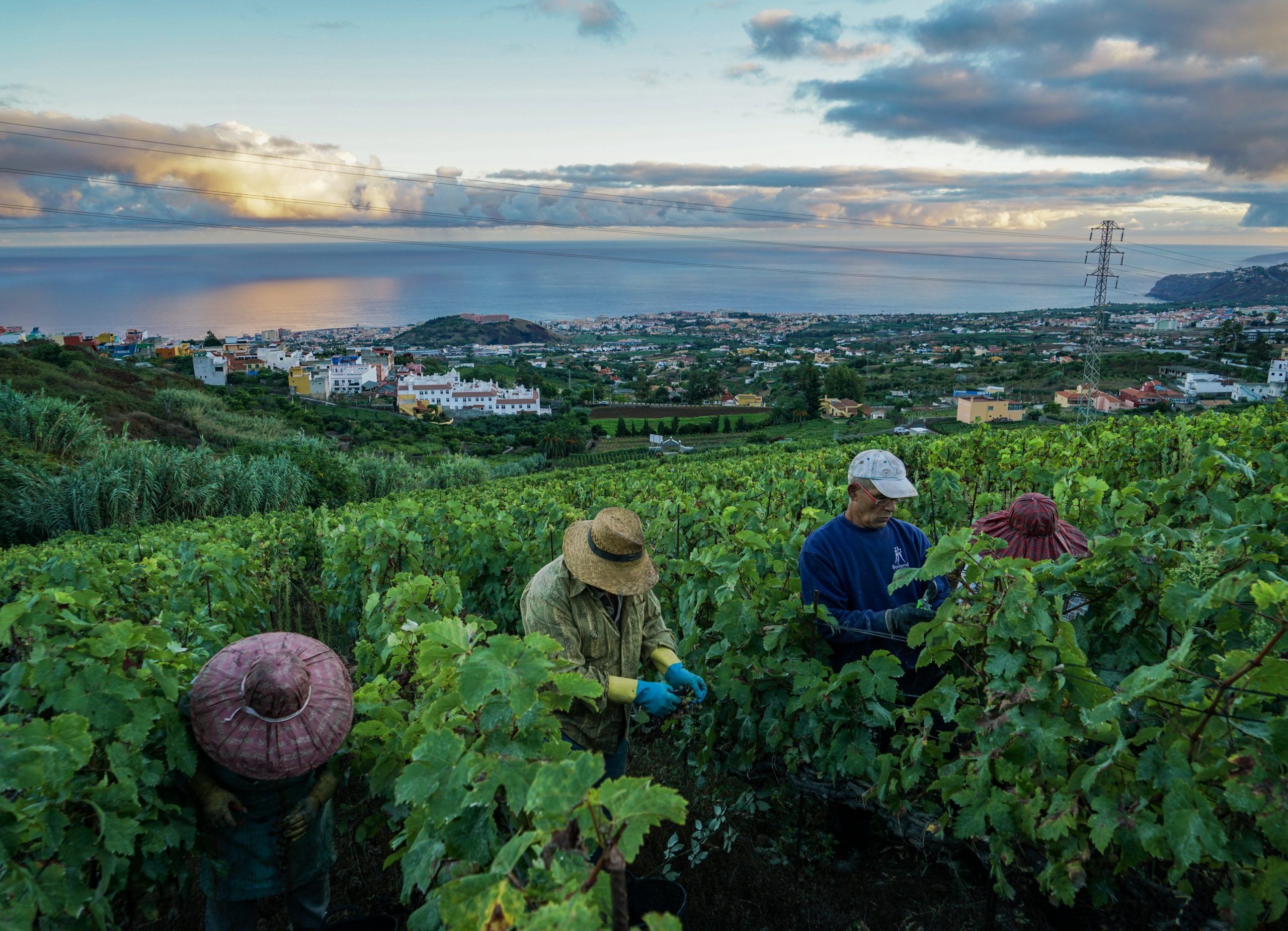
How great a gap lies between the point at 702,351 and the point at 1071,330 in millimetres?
67664

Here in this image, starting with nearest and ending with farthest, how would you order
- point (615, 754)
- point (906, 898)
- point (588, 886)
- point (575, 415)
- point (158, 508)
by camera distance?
1. point (588, 886)
2. point (906, 898)
3. point (615, 754)
4. point (158, 508)
5. point (575, 415)

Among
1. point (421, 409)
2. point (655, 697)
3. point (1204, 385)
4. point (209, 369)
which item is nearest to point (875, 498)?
point (655, 697)

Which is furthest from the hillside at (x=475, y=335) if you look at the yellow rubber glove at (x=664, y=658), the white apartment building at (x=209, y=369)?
the yellow rubber glove at (x=664, y=658)

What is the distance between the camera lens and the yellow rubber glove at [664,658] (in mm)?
3615

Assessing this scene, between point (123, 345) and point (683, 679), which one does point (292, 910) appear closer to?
point (683, 679)

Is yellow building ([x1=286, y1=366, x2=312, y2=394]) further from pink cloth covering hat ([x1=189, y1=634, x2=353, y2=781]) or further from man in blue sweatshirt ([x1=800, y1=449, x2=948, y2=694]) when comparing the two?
man in blue sweatshirt ([x1=800, y1=449, x2=948, y2=694])

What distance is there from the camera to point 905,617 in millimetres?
3367

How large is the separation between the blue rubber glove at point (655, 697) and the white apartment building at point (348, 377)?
326 feet

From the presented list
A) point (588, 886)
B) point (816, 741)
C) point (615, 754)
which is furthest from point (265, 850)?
point (816, 741)

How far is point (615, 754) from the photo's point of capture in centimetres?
357

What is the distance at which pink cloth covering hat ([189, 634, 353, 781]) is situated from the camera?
2.80m

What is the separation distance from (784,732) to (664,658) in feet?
2.51

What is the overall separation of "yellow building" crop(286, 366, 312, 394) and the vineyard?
96008 millimetres

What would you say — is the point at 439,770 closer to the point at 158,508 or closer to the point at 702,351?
the point at 158,508
